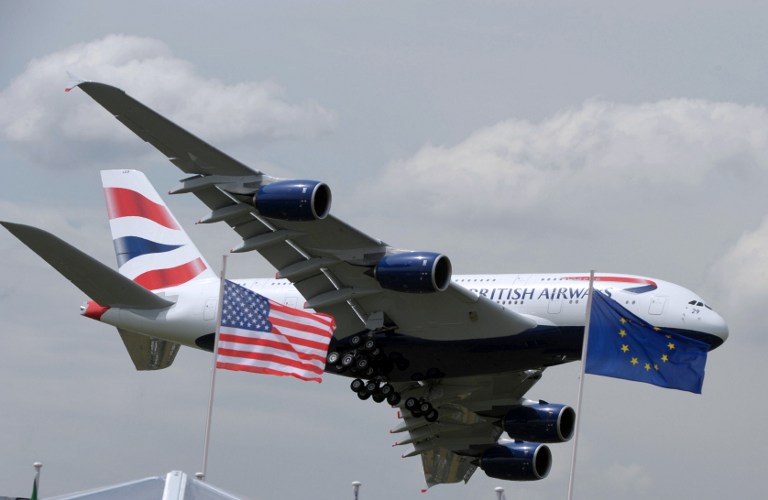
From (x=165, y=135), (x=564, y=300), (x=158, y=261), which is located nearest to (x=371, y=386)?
(x=564, y=300)

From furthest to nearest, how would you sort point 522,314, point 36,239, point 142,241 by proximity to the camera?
1. point 142,241
2. point 522,314
3. point 36,239

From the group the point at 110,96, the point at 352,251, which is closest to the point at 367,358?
the point at 352,251

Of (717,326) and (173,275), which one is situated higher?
(173,275)

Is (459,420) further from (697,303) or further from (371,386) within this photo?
(697,303)

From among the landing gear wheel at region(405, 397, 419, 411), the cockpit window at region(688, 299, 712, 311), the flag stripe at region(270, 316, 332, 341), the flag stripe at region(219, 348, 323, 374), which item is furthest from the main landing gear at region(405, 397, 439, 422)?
the flag stripe at region(219, 348, 323, 374)

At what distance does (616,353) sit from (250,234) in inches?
481

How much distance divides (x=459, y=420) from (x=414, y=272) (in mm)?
15334

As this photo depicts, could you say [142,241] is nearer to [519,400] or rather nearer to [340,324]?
[340,324]

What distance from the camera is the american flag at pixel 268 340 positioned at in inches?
1259

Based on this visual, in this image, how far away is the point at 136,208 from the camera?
173 feet

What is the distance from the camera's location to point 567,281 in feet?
130

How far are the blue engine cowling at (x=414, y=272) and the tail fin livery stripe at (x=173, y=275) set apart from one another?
14.4 meters

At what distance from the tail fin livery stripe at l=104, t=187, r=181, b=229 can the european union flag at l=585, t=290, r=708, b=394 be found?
25.1m

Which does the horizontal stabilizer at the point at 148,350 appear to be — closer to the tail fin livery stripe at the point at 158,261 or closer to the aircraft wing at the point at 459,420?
the tail fin livery stripe at the point at 158,261
